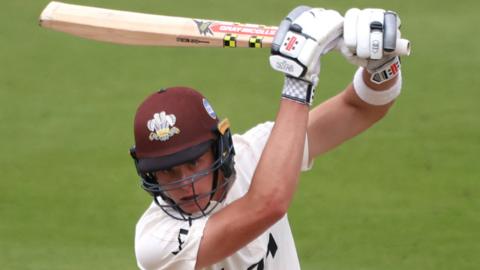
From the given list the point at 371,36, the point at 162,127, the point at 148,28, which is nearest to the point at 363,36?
the point at 371,36

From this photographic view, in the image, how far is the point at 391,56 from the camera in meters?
4.12

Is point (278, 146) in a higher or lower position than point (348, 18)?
lower

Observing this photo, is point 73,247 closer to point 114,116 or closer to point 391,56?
point 114,116

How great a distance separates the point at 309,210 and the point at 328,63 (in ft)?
6.42

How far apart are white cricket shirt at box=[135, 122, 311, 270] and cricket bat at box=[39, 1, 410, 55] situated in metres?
0.46

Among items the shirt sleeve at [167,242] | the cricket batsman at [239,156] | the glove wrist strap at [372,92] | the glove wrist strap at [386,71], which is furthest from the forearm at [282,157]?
the glove wrist strap at [372,92]

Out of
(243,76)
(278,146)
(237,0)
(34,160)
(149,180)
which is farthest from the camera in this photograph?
(237,0)

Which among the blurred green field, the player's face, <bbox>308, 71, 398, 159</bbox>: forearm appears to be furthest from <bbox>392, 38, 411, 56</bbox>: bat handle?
the blurred green field

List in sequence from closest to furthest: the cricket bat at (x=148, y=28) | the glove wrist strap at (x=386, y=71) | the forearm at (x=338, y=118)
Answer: the glove wrist strap at (x=386, y=71) → the cricket bat at (x=148, y=28) → the forearm at (x=338, y=118)

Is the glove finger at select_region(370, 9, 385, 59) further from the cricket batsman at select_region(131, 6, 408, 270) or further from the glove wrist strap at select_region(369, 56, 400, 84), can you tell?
the glove wrist strap at select_region(369, 56, 400, 84)

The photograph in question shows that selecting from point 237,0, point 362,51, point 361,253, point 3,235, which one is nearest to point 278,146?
point 362,51

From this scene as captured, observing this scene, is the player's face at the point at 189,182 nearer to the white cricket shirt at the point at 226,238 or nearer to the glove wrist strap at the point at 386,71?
the white cricket shirt at the point at 226,238

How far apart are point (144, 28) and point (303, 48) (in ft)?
3.07

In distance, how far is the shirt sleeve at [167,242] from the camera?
13.4ft
